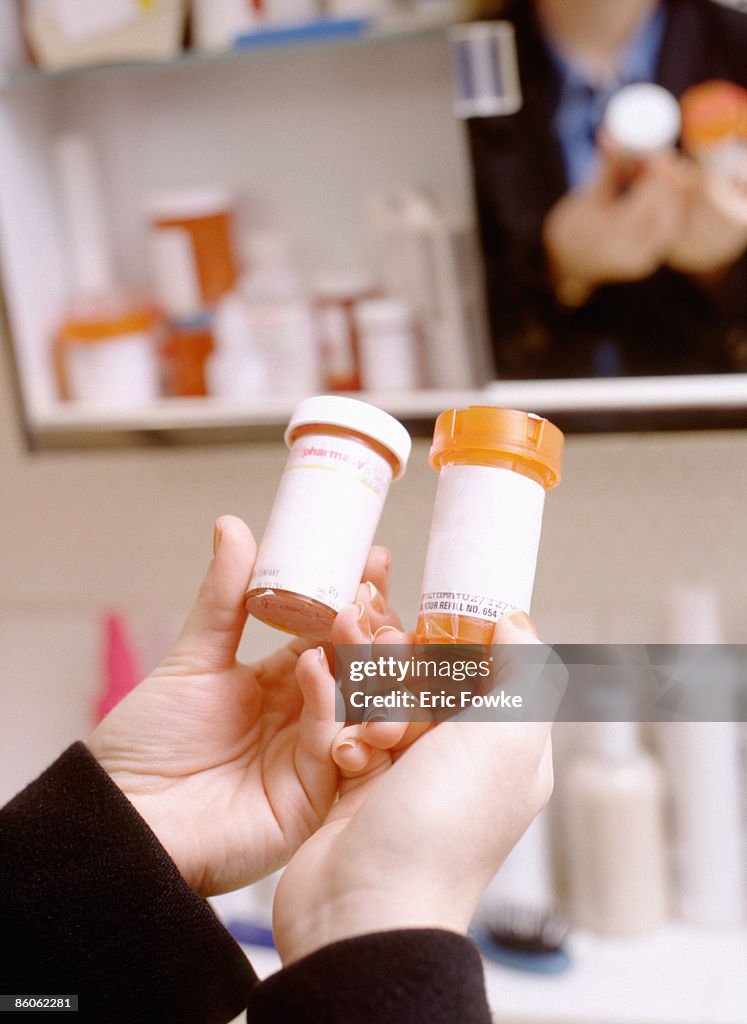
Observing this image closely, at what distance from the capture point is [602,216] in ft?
2.93

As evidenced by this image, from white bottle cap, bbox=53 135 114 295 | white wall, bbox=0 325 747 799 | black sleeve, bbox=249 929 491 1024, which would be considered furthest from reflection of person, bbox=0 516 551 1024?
white bottle cap, bbox=53 135 114 295

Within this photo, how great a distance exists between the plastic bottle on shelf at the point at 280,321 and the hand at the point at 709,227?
0.32 metres

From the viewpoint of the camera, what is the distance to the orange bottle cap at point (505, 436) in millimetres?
545

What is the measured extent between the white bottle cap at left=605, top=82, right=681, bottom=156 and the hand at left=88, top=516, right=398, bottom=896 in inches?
16.5

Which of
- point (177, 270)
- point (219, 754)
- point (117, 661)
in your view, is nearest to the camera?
point (219, 754)

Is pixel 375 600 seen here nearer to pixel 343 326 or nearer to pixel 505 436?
pixel 505 436

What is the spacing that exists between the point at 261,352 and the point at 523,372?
244 mm

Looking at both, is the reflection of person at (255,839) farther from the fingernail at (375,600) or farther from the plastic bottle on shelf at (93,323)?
the plastic bottle on shelf at (93,323)

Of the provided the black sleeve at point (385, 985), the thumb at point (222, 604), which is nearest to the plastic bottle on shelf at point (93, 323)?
the thumb at point (222, 604)

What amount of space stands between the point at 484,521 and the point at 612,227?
0.45 m

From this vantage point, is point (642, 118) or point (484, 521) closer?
point (484, 521)

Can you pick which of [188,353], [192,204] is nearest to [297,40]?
[192,204]

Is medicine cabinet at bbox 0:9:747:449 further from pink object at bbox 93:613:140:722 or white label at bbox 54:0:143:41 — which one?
pink object at bbox 93:613:140:722

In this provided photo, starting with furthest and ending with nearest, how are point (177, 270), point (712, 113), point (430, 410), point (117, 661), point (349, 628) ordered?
point (117, 661), point (177, 270), point (430, 410), point (712, 113), point (349, 628)
